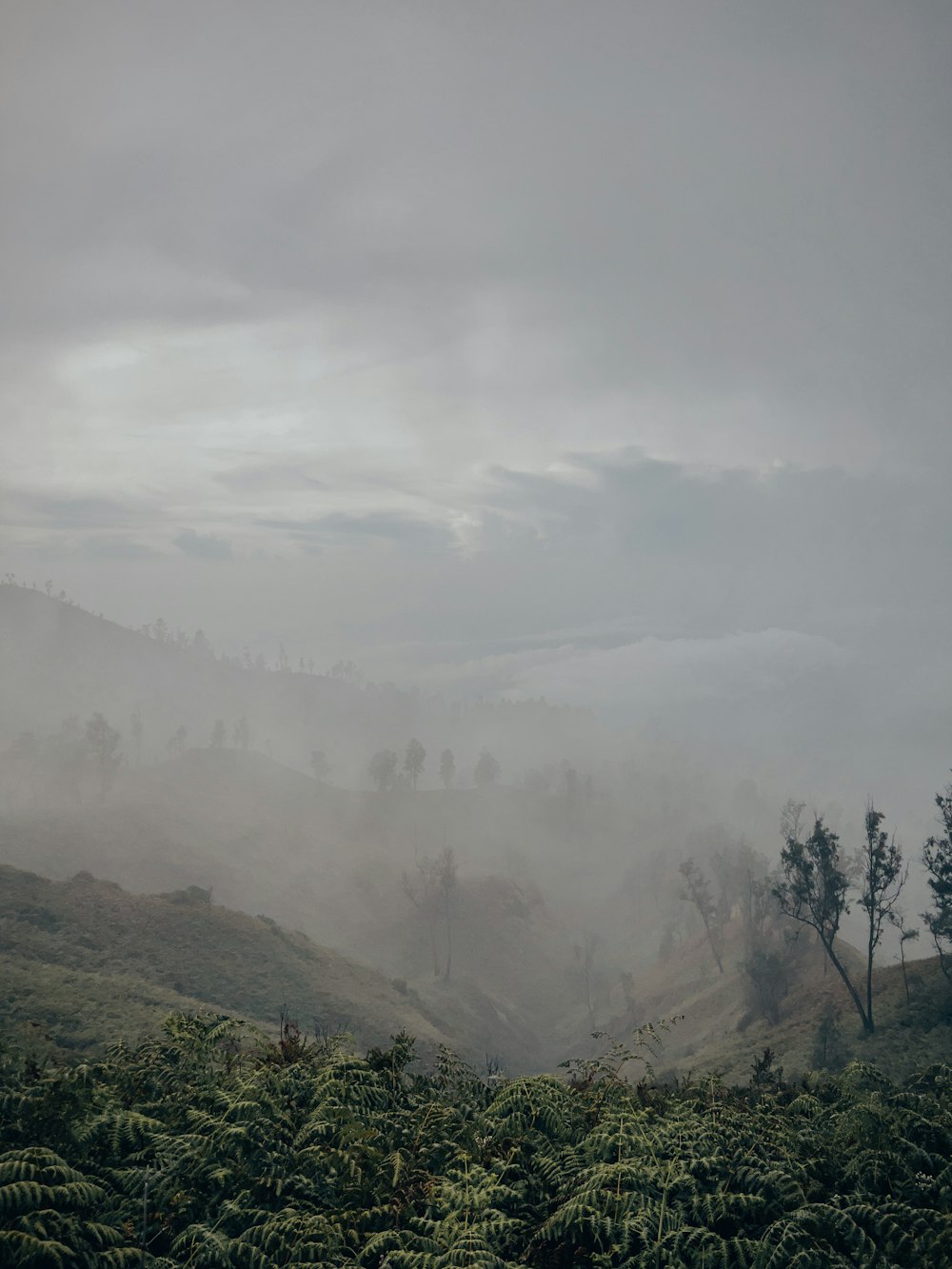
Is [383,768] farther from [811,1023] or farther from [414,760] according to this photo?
[811,1023]

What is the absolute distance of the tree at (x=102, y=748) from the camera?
136 metres

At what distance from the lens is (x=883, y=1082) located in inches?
490

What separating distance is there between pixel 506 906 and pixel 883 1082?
110862mm

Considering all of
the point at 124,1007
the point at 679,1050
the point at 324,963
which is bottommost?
the point at 679,1050

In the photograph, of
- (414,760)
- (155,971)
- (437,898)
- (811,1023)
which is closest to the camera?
(811,1023)

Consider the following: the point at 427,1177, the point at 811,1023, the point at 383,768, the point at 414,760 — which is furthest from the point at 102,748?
the point at 427,1177

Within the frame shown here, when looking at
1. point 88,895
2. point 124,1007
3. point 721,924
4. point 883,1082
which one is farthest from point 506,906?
point 883,1082

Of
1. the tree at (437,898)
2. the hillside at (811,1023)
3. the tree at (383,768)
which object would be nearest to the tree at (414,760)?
the tree at (383,768)

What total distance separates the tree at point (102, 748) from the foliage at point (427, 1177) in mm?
144724

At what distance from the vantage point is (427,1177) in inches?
296

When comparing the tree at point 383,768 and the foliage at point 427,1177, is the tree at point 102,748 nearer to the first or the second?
the tree at point 383,768

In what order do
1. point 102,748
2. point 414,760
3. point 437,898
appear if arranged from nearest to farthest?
point 437,898 → point 102,748 → point 414,760

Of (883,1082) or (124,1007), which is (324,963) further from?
(883,1082)

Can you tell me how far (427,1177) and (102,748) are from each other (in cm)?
15040
